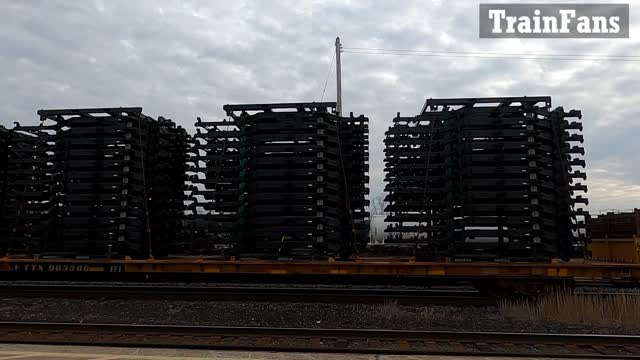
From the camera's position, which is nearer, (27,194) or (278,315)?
(278,315)

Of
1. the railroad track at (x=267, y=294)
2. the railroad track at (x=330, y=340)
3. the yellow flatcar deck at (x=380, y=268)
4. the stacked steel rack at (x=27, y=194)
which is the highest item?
the stacked steel rack at (x=27, y=194)

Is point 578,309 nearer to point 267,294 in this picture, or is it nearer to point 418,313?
point 418,313

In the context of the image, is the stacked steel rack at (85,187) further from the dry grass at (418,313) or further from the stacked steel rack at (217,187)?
the dry grass at (418,313)

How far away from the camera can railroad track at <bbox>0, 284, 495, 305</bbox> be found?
34.0ft

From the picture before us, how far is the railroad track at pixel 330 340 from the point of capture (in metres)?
6.70

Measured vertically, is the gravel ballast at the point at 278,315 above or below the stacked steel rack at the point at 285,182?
below

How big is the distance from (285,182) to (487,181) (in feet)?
13.6

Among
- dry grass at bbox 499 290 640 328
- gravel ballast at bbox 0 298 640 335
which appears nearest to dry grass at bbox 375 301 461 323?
gravel ballast at bbox 0 298 640 335

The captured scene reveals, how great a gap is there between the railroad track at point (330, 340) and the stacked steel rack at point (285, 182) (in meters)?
2.85

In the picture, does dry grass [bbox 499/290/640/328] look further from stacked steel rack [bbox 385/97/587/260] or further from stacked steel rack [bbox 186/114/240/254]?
stacked steel rack [bbox 186/114/240/254]

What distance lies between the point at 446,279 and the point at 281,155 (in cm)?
425

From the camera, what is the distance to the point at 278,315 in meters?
9.13

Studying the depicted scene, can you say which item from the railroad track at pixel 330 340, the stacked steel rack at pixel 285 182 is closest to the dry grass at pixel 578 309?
the railroad track at pixel 330 340

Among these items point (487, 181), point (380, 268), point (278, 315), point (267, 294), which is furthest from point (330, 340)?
point (487, 181)
